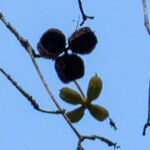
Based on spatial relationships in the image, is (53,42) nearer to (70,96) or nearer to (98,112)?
(70,96)

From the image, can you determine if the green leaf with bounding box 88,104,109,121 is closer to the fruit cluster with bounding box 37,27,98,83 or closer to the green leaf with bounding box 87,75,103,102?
the green leaf with bounding box 87,75,103,102

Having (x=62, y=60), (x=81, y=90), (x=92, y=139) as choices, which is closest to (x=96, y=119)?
(x=81, y=90)

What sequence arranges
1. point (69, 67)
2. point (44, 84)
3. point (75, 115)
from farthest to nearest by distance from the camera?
point (69, 67)
point (75, 115)
point (44, 84)

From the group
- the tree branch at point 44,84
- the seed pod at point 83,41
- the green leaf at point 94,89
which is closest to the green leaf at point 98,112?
the green leaf at point 94,89

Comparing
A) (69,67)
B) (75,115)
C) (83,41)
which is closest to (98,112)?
(75,115)

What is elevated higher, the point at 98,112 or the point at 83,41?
the point at 83,41

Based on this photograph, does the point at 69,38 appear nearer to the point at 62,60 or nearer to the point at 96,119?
the point at 62,60

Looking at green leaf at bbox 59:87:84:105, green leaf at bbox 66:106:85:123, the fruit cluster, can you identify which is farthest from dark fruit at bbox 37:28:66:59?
green leaf at bbox 66:106:85:123

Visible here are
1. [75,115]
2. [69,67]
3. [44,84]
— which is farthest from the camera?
[69,67]
